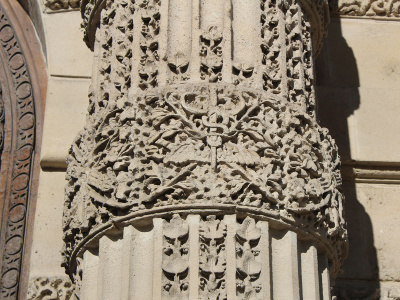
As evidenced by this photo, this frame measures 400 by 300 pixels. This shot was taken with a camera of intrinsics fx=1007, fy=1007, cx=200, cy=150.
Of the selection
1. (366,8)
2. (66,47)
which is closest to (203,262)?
(66,47)

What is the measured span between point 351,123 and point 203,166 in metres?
2.03

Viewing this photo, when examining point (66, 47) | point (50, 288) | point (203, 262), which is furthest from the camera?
point (66, 47)

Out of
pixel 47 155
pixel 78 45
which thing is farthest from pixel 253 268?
pixel 78 45

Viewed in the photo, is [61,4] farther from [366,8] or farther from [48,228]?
[366,8]

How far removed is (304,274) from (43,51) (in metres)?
3.04

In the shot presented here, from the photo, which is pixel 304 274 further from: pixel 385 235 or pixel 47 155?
pixel 47 155

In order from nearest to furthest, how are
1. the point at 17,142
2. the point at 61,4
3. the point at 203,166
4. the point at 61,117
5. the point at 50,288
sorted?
1. the point at 203,166
2. the point at 50,288
3. the point at 61,117
4. the point at 17,142
5. the point at 61,4

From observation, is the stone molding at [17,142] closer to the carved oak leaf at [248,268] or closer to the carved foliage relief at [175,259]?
the carved foliage relief at [175,259]

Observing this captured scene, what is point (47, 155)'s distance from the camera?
6395 mm

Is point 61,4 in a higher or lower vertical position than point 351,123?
higher

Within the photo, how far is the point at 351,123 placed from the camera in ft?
21.7

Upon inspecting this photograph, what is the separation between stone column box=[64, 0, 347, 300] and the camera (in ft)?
15.3

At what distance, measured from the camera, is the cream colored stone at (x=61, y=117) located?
6.40 metres

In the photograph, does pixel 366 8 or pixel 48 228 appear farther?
pixel 366 8
